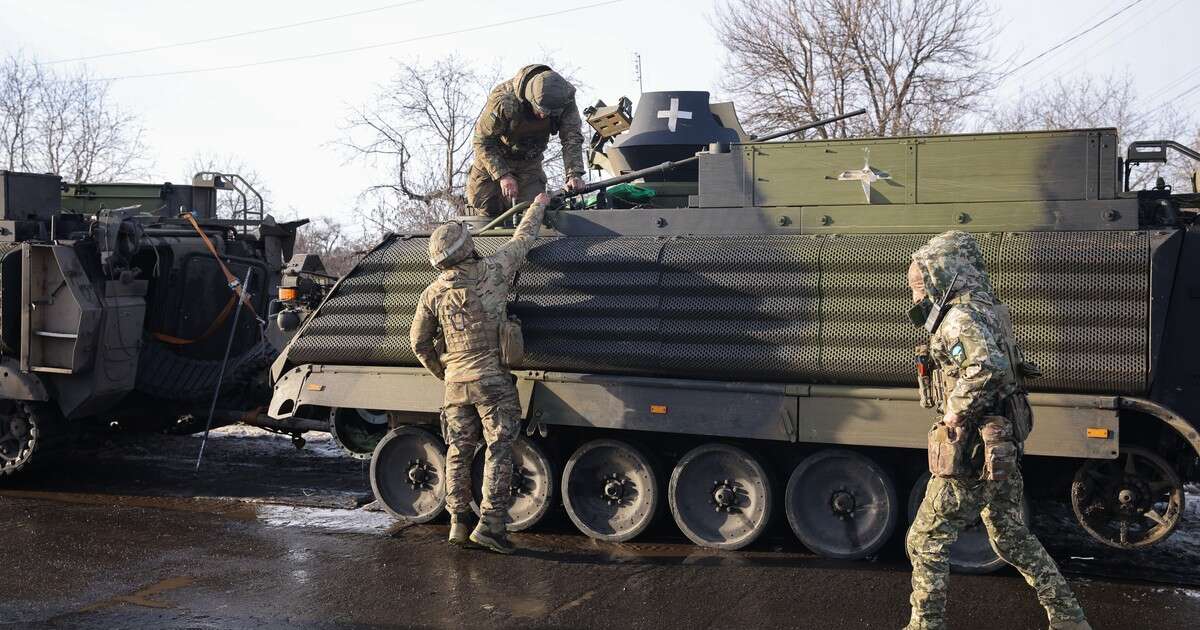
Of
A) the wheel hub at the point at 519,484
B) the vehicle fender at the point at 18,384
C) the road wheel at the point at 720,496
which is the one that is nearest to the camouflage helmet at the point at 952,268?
the road wheel at the point at 720,496

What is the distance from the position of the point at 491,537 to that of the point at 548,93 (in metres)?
3.18

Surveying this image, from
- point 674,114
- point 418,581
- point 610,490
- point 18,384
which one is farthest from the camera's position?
point 18,384

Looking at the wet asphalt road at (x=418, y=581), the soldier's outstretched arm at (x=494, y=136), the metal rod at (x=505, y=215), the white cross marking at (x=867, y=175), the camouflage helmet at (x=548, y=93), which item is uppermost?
the camouflage helmet at (x=548, y=93)

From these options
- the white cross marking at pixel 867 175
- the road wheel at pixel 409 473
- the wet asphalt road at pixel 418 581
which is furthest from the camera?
the road wheel at pixel 409 473

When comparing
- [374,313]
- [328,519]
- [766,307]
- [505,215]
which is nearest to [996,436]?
[766,307]

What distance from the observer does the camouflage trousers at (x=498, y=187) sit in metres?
8.73

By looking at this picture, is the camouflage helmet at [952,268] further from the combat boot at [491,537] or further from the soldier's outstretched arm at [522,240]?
the combat boot at [491,537]

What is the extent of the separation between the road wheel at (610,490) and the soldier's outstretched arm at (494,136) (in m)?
2.30

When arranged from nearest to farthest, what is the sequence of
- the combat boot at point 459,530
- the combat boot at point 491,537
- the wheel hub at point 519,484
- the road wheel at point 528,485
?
the combat boot at point 491,537
the combat boot at point 459,530
the road wheel at point 528,485
the wheel hub at point 519,484

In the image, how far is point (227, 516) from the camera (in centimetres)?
834

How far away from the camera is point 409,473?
7.88 meters

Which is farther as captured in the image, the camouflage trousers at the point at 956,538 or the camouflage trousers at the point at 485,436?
the camouflage trousers at the point at 485,436

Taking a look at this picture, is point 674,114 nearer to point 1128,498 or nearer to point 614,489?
point 614,489

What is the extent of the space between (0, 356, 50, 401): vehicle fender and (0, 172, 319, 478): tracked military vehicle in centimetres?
1
